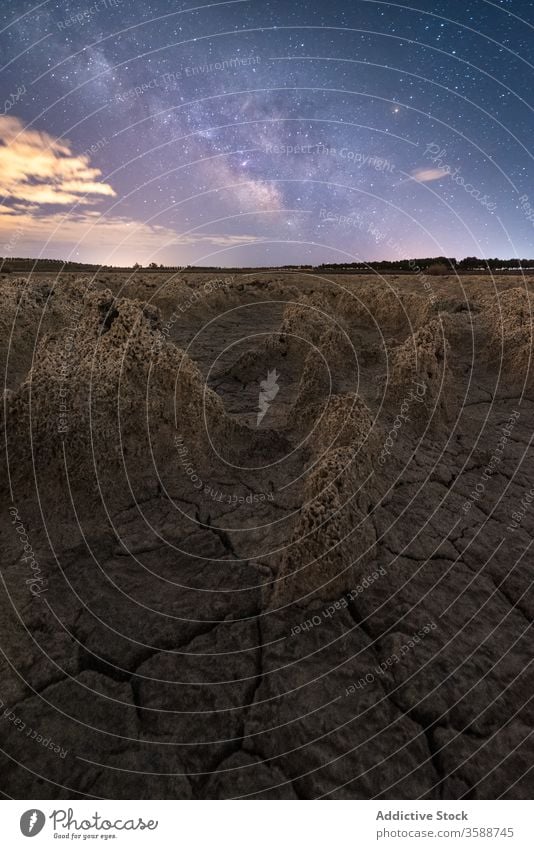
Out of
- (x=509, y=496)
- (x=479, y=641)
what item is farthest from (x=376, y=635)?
(x=509, y=496)

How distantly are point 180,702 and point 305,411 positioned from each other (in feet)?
12.3

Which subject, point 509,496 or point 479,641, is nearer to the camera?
point 479,641

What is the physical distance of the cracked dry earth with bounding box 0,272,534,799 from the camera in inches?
87.3

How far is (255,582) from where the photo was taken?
3320mm

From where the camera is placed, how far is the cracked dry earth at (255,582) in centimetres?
222

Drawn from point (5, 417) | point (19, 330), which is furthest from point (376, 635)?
point (19, 330)

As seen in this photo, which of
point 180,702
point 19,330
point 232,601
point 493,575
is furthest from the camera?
point 19,330

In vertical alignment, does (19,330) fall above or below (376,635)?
above

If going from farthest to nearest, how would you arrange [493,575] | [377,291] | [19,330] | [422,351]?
[377,291] < [19,330] < [422,351] < [493,575]

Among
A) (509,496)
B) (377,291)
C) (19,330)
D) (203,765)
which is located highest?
(377,291)

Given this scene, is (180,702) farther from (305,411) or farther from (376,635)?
(305,411)

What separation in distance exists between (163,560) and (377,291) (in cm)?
999

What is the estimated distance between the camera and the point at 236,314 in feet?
41.9

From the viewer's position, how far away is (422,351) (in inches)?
247
